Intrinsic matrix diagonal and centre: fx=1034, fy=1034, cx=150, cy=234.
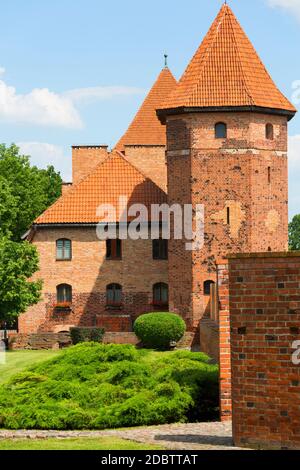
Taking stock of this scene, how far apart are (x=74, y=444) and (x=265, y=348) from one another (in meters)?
3.25

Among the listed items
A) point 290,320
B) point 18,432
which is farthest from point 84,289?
point 290,320

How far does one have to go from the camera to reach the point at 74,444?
15406mm

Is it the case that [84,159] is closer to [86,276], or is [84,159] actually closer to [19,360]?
[86,276]

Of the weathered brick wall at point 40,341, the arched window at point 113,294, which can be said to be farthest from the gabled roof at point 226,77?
the weathered brick wall at point 40,341

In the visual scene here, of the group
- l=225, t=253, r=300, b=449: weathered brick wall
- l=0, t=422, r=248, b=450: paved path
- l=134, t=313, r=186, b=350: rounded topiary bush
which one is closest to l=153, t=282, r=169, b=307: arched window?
l=134, t=313, r=186, b=350: rounded topiary bush

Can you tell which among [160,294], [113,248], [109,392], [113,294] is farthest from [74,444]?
[113,248]

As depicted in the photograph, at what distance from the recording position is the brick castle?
41594 millimetres

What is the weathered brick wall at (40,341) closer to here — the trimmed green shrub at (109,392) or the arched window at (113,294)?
the arched window at (113,294)

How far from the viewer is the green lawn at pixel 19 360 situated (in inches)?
1282

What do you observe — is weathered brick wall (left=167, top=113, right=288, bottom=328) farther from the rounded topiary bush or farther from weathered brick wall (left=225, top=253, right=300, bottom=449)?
weathered brick wall (left=225, top=253, right=300, bottom=449)

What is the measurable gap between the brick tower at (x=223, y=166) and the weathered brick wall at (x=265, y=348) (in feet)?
86.7

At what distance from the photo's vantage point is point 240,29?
44375 millimetres
